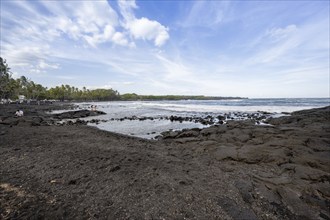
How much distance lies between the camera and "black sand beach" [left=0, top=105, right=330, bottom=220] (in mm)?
5148

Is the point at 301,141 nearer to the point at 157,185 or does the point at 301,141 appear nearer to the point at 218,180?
the point at 218,180

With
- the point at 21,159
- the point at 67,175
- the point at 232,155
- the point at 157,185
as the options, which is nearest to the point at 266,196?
the point at 157,185

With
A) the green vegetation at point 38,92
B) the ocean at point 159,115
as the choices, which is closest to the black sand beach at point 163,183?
the ocean at point 159,115

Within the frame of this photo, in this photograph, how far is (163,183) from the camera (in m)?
6.56

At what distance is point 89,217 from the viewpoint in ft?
15.7

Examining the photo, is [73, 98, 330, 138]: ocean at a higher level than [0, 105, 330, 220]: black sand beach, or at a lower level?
lower

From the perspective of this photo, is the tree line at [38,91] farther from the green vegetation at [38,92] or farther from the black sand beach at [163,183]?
the black sand beach at [163,183]

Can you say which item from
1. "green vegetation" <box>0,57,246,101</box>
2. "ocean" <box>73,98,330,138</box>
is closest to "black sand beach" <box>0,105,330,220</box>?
"ocean" <box>73,98,330,138</box>

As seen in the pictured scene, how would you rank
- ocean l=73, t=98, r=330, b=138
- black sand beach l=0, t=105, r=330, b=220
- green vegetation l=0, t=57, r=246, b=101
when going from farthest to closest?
green vegetation l=0, t=57, r=246, b=101, ocean l=73, t=98, r=330, b=138, black sand beach l=0, t=105, r=330, b=220

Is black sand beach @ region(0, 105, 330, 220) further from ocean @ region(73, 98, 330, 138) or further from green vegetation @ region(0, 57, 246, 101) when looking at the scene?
green vegetation @ region(0, 57, 246, 101)

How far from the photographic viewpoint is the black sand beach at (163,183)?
16.9ft

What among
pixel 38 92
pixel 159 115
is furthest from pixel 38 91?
pixel 159 115

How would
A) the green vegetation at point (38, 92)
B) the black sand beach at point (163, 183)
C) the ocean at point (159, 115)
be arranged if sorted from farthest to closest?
the green vegetation at point (38, 92), the ocean at point (159, 115), the black sand beach at point (163, 183)

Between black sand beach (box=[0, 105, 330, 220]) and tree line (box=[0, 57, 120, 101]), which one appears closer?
black sand beach (box=[0, 105, 330, 220])
